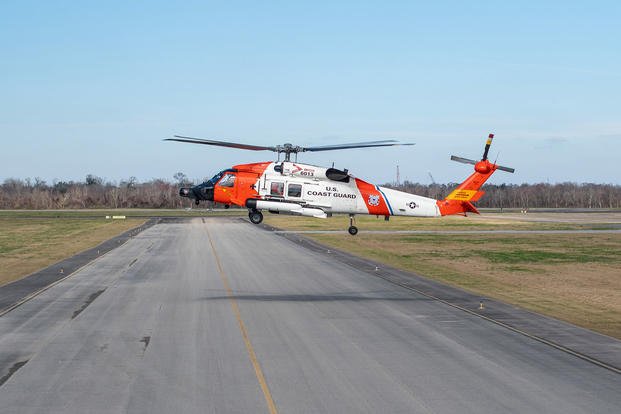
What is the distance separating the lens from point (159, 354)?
71.5ft

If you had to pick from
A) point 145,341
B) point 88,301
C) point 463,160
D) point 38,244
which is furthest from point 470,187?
point 38,244

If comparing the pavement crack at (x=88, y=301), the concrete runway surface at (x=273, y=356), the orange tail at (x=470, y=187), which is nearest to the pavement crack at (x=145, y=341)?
the concrete runway surface at (x=273, y=356)

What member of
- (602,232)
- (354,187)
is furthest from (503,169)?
(602,232)

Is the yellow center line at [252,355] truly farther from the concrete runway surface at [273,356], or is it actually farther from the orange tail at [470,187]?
the orange tail at [470,187]

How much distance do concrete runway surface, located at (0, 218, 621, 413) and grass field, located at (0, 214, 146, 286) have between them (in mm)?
11400

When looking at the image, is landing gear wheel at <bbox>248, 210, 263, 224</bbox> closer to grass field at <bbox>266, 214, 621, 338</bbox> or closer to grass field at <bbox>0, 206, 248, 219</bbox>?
grass field at <bbox>266, 214, 621, 338</bbox>

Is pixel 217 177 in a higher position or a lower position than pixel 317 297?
higher

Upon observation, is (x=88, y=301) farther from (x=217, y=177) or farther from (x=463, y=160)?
(x=463, y=160)

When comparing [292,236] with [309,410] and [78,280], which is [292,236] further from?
[309,410]

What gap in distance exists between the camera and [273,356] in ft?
70.7

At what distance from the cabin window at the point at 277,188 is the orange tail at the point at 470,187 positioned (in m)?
11.4

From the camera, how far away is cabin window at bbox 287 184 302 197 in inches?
1580

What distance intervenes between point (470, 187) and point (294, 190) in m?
13.1

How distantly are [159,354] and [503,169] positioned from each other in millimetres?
29554
